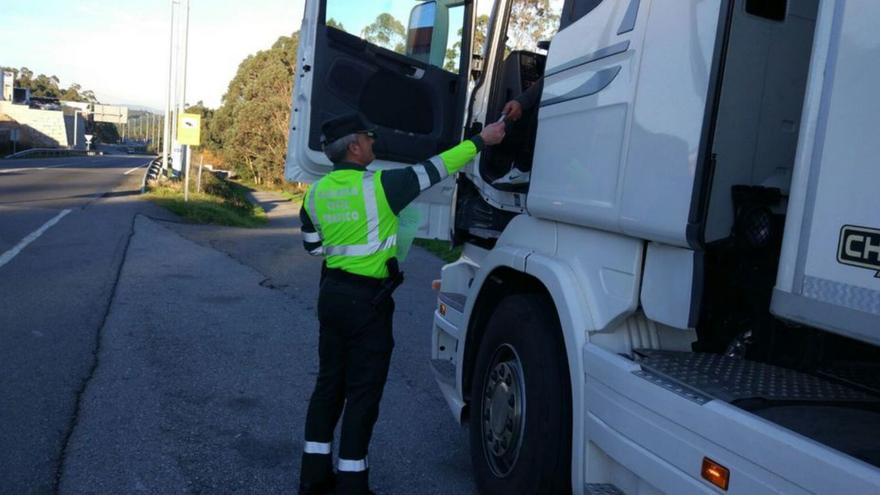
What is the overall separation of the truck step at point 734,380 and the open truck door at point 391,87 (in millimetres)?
2404

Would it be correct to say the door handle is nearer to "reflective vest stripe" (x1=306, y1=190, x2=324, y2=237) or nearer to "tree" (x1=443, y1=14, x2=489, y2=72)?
"tree" (x1=443, y1=14, x2=489, y2=72)

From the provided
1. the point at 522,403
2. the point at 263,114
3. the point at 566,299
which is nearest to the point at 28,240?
the point at 522,403

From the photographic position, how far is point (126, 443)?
4.35 metres

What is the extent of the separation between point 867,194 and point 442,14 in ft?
11.1

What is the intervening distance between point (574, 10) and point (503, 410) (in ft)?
6.05

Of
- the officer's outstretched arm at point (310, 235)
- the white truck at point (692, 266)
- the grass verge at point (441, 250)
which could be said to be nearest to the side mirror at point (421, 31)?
the white truck at point (692, 266)

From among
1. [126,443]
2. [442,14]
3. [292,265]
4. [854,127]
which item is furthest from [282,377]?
[292,265]

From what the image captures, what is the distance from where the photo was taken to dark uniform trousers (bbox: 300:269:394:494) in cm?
358

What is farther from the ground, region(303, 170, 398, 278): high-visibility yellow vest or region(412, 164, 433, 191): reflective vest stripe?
region(412, 164, 433, 191): reflective vest stripe

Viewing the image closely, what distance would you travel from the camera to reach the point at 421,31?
189 inches

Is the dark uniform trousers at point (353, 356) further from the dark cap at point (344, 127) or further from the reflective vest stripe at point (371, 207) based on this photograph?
the dark cap at point (344, 127)

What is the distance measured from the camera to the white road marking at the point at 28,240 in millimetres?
10566

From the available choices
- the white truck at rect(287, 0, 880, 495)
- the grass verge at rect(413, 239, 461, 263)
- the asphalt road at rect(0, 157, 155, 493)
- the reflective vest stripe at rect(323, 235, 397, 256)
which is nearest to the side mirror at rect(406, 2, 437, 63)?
the white truck at rect(287, 0, 880, 495)

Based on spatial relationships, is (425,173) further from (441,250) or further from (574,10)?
(441,250)
